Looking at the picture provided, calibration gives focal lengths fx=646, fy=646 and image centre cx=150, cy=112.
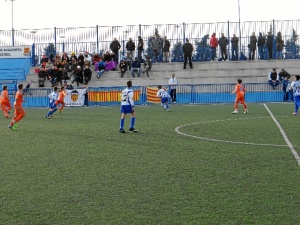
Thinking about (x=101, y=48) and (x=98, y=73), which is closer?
(x=98, y=73)

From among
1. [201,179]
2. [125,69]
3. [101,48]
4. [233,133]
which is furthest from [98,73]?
[201,179]

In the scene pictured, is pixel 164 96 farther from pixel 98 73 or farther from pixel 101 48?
pixel 101 48

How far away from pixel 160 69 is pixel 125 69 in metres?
2.68

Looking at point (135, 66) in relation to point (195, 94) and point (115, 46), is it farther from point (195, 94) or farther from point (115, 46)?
point (195, 94)

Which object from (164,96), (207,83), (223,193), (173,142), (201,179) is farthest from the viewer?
(207,83)

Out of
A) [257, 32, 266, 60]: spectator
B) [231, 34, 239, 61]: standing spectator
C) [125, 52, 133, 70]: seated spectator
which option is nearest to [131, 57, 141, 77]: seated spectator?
[125, 52, 133, 70]: seated spectator

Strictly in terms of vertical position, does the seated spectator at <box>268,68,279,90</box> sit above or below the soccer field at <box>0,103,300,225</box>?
above

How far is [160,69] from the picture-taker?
1817 inches

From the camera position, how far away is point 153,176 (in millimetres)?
12031

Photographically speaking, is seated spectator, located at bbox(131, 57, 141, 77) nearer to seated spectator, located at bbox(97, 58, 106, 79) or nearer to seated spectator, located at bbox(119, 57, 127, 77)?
seated spectator, located at bbox(119, 57, 127, 77)

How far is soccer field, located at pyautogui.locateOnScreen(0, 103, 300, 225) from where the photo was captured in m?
9.00

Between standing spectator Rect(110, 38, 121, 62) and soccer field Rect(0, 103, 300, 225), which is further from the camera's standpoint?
standing spectator Rect(110, 38, 121, 62)

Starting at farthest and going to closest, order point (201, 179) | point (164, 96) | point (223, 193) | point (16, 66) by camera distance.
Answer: point (16, 66) → point (164, 96) → point (201, 179) → point (223, 193)

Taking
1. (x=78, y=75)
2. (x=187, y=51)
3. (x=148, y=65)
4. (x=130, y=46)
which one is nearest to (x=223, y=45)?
(x=187, y=51)
